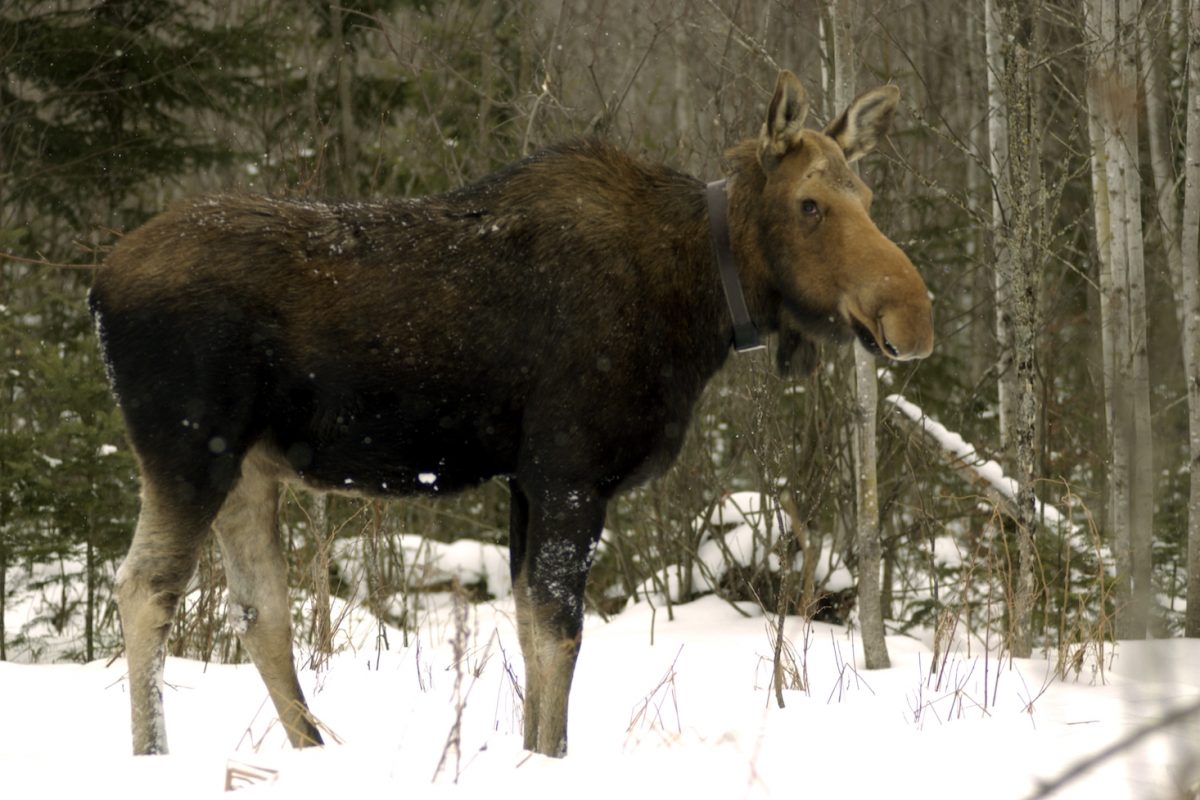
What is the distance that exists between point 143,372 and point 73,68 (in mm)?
9815

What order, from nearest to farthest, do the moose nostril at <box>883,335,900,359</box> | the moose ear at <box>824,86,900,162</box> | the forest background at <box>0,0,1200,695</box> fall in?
the moose nostril at <box>883,335,900,359</box>, the moose ear at <box>824,86,900,162</box>, the forest background at <box>0,0,1200,695</box>

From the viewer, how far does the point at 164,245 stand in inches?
166

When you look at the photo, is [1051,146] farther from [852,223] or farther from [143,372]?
[143,372]

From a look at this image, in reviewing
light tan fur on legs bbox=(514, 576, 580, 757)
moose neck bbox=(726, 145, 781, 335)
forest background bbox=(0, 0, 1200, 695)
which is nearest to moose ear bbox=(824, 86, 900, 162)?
moose neck bbox=(726, 145, 781, 335)

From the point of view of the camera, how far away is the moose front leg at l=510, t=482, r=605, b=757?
404 centimetres

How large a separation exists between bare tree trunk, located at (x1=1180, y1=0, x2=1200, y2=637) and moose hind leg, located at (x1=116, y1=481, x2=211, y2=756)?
20.8ft

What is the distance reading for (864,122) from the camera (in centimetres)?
461

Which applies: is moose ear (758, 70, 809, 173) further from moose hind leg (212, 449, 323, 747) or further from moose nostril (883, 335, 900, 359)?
moose hind leg (212, 449, 323, 747)

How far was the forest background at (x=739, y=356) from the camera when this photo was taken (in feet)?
22.1

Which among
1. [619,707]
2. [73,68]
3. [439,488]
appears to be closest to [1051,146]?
[73,68]

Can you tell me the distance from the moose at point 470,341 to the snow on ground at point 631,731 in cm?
49

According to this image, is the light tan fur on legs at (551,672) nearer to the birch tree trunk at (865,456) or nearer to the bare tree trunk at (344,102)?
the birch tree trunk at (865,456)

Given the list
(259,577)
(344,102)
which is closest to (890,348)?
(259,577)

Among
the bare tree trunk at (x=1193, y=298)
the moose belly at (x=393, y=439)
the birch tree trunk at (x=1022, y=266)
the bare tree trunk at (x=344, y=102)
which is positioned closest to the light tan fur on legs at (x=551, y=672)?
the moose belly at (x=393, y=439)
